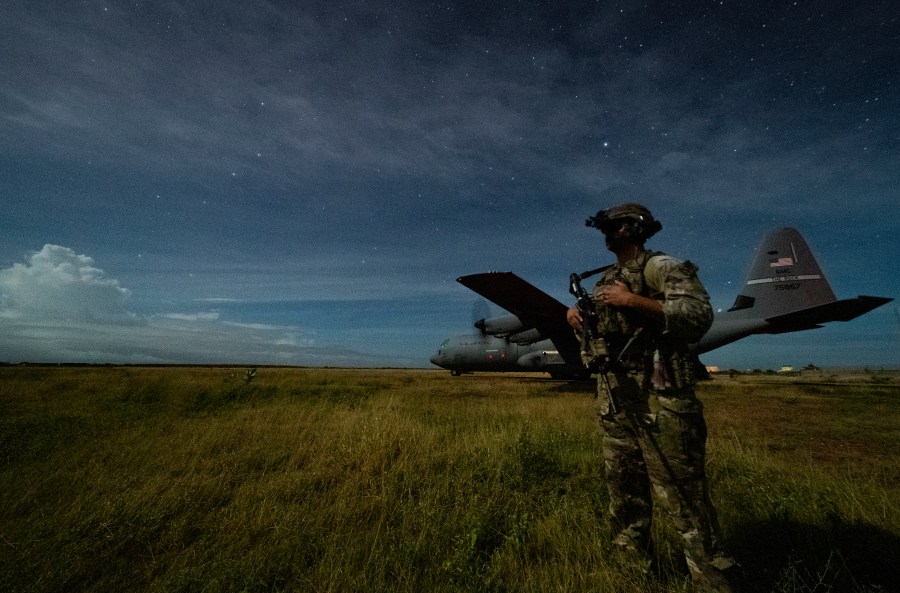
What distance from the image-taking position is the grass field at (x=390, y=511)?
8.21 feet

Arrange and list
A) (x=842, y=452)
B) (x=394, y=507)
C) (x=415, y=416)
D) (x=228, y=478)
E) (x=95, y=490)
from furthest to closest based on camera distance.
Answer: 1. (x=415, y=416)
2. (x=842, y=452)
3. (x=228, y=478)
4. (x=95, y=490)
5. (x=394, y=507)

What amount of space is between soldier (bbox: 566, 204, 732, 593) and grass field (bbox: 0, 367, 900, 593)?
1.03 ft

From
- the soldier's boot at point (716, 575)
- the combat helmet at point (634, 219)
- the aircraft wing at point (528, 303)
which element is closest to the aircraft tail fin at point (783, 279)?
the aircraft wing at point (528, 303)

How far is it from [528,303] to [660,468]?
13158 mm

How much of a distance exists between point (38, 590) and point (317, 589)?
1.99 meters

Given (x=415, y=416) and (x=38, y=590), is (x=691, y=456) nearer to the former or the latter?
(x=38, y=590)

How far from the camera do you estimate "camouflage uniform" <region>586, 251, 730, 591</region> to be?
2.17 m

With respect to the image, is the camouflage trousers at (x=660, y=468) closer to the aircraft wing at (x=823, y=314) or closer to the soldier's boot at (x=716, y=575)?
the soldier's boot at (x=716, y=575)

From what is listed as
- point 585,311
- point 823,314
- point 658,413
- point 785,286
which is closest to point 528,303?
point 785,286

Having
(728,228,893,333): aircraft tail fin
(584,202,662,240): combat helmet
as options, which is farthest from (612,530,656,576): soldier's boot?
(728,228,893,333): aircraft tail fin

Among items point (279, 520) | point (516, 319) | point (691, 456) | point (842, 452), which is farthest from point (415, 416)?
point (516, 319)

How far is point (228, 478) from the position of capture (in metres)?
4.41

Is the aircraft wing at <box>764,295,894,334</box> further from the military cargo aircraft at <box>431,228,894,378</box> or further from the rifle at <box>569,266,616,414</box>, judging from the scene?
the rifle at <box>569,266,616,414</box>

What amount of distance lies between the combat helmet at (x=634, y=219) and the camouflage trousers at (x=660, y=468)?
4.00 ft
